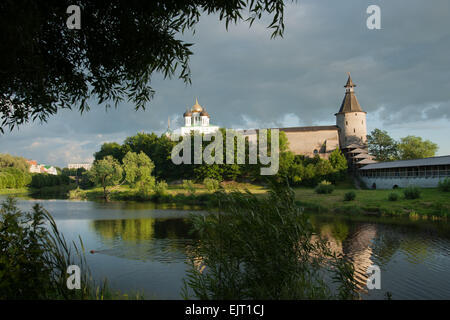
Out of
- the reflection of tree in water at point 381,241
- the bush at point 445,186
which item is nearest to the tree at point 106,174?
the reflection of tree in water at point 381,241

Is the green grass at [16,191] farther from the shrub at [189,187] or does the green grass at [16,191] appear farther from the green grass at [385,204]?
the green grass at [385,204]

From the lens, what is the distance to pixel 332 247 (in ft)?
49.5

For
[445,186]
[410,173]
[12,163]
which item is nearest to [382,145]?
[410,173]

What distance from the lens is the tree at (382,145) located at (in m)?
64.1

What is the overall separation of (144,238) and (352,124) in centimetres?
5427

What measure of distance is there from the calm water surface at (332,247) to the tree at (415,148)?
144 feet

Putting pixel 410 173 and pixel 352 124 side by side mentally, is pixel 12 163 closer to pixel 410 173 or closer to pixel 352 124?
pixel 352 124

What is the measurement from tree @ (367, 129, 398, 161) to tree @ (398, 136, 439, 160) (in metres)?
1.95

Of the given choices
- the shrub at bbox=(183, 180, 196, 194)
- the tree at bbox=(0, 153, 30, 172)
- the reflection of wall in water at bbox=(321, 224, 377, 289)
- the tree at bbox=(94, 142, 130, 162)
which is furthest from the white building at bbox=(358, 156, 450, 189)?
the tree at bbox=(0, 153, 30, 172)

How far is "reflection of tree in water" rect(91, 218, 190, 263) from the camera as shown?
545 inches

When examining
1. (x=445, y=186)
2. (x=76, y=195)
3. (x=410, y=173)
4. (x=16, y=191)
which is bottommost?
(x=16, y=191)

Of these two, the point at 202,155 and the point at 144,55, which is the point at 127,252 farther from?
the point at 202,155

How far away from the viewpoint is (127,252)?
46.4ft
